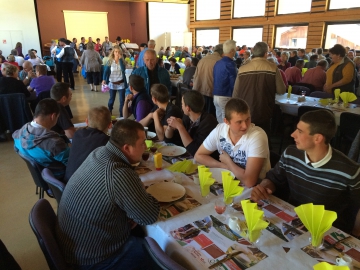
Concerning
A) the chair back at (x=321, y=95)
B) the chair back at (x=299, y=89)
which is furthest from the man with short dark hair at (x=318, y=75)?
the chair back at (x=321, y=95)

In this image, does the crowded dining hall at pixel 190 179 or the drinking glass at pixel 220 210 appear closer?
the crowded dining hall at pixel 190 179

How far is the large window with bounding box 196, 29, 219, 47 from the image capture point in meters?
16.0

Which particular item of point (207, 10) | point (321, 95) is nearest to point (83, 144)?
point (321, 95)

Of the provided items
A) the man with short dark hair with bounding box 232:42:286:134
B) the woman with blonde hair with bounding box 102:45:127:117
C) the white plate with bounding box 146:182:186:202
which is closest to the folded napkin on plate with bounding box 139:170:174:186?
the white plate with bounding box 146:182:186:202

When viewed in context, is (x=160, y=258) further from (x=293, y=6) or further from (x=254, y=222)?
(x=293, y=6)

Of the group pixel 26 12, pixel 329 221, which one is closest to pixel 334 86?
pixel 329 221

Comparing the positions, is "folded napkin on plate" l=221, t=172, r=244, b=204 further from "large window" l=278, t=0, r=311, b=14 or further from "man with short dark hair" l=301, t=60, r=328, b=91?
"large window" l=278, t=0, r=311, b=14

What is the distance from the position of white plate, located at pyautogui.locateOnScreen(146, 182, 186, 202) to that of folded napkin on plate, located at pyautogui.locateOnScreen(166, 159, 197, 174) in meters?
0.23

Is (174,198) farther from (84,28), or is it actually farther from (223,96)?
(84,28)

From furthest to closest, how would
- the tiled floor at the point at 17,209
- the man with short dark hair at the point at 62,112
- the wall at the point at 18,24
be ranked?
the wall at the point at 18,24
the man with short dark hair at the point at 62,112
the tiled floor at the point at 17,209

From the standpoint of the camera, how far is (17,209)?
10.1 feet

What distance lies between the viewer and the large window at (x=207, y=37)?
1602cm

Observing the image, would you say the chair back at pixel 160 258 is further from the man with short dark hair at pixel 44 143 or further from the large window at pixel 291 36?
the large window at pixel 291 36

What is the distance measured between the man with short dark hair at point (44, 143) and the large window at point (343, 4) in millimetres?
11760
